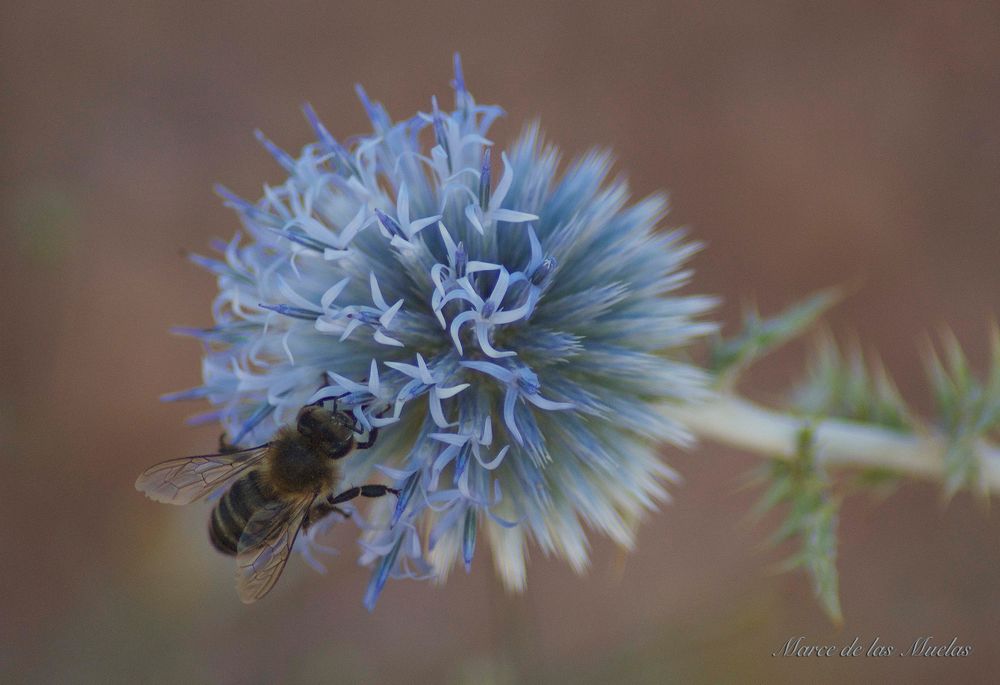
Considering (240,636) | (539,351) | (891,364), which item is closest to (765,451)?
(539,351)

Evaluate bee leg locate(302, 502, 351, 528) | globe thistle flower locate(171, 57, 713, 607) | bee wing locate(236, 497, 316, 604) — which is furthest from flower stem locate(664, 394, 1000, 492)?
bee wing locate(236, 497, 316, 604)

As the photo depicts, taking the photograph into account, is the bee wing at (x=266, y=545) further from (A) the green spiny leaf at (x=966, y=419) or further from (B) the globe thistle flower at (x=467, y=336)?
(A) the green spiny leaf at (x=966, y=419)

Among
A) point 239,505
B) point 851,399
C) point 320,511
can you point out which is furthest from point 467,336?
point 851,399

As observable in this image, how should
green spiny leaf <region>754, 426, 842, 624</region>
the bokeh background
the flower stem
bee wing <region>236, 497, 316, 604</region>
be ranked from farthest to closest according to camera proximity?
the bokeh background, the flower stem, green spiny leaf <region>754, 426, 842, 624</region>, bee wing <region>236, 497, 316, 604</region>

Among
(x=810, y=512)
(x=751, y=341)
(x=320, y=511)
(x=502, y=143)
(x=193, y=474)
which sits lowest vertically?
(x=810, y=512)

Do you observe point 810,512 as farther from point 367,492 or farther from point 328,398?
point 328,398

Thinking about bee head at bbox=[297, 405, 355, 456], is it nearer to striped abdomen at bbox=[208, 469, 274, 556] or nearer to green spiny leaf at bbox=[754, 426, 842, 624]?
striped abdomen at bbox=[208, 469, 274, 556]
